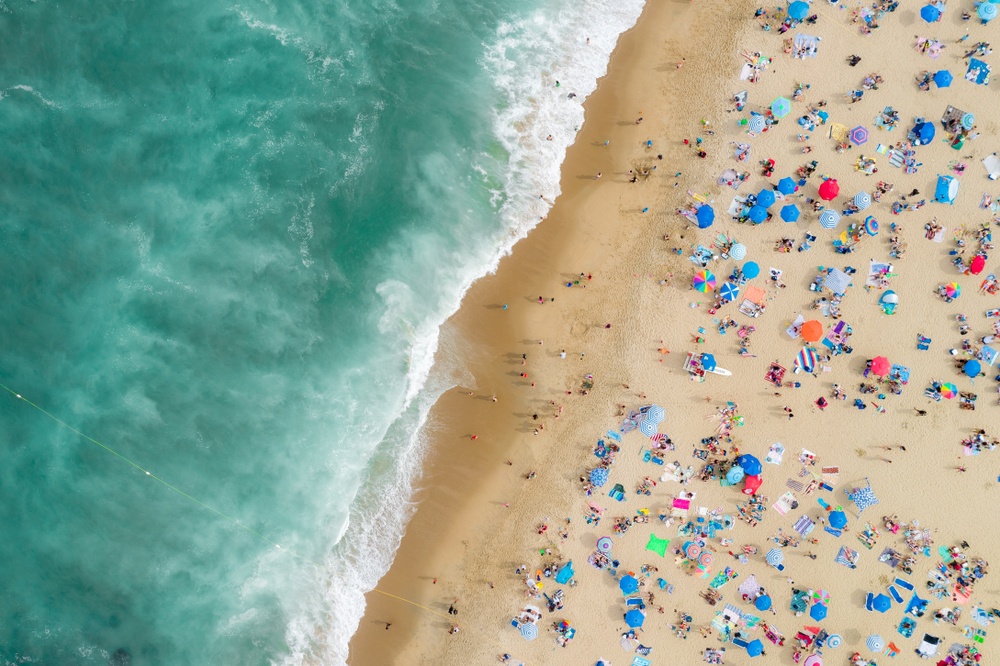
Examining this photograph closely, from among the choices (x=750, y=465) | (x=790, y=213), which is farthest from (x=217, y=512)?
(x=790, y=213)

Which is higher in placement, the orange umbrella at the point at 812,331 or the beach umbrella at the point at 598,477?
the orange umbrella at the point at 812,331

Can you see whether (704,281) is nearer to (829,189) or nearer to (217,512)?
(829,189)

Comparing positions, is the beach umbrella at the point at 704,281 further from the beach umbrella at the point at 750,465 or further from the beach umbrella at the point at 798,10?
the beach umbrella at the point at 798,10

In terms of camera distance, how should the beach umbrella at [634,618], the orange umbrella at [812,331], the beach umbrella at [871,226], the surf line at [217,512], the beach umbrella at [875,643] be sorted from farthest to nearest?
the beach umbrella at [871,226] < the surf line at [217,512] < the orange umbrella at [812,331] < the beach umbrella at [875,643] < the beach umbrella at [634,618]

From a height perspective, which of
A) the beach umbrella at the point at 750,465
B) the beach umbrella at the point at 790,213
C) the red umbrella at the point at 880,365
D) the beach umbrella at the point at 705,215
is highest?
the beach umbrella at the point at 790,213

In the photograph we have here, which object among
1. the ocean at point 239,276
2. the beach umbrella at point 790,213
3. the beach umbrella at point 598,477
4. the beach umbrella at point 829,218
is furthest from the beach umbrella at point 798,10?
the beach umbrella at point 598,477

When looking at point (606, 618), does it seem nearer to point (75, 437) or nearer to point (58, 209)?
point (75, 437)

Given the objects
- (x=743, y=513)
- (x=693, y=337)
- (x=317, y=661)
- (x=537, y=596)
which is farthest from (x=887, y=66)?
(x=317, y=661)
